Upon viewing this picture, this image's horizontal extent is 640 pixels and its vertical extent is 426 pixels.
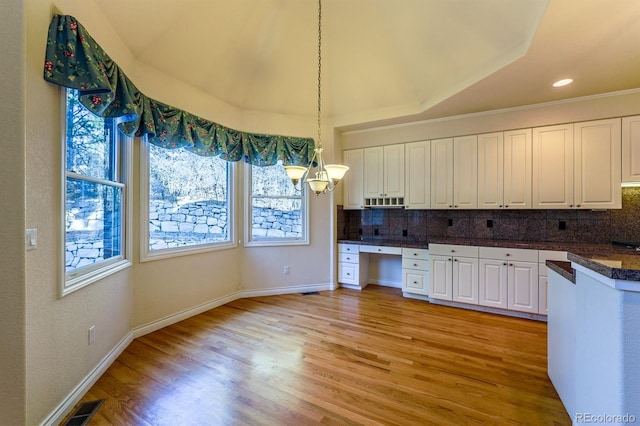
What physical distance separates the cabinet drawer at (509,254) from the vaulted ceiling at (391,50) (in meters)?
1.87

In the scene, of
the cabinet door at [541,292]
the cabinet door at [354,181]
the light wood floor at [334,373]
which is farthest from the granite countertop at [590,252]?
the light wood floor at [334,373]

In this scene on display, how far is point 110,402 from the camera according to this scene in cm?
183

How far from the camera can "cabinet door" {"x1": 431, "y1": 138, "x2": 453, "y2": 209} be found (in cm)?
385

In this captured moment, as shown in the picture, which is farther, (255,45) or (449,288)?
(449,288)

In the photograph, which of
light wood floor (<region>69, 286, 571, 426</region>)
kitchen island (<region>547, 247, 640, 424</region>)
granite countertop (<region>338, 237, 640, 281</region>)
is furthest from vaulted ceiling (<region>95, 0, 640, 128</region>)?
light wood floor (<region>69, 286, 571, 426</region>)

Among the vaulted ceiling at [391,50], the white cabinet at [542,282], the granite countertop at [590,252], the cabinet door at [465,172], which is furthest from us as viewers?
the cabinet door at [465,172]

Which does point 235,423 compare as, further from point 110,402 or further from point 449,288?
point 449,288

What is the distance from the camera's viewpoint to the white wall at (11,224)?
1.41 meters

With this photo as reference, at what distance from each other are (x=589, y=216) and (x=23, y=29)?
5.50 meters

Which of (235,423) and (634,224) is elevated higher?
(634,224)

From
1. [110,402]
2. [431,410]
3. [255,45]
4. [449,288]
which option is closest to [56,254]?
[110,402]

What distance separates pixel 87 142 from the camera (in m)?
2.11

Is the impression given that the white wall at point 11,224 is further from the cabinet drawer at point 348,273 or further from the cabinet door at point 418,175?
the cabinet door at point 418,175

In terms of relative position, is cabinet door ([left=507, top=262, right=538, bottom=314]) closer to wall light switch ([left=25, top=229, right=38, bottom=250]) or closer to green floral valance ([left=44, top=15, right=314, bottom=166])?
green floral valance ([left=44, top=15, right=314, bottom=166])
